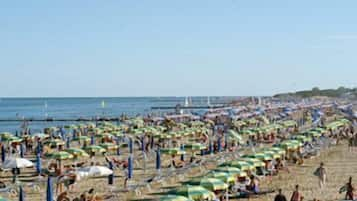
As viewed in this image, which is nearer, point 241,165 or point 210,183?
point 210,183

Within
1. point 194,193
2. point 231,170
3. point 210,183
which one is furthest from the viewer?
point 231,170

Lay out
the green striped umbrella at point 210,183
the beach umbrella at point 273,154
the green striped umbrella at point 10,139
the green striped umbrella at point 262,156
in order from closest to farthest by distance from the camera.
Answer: the green striped umbrella at point 210,183
the green striped umbrella at point 262,156
the beach umbrella at point 273,154
the green striped umbrella at point 10,139

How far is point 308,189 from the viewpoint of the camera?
66.0 feet

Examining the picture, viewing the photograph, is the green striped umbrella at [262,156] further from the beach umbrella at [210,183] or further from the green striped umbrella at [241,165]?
the beach umbrella at [210,183]

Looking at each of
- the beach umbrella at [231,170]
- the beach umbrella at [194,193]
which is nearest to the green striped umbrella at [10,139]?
the beach umbrella at [231,170]

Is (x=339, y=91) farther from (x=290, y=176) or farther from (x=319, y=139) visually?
(x=290, y=176)

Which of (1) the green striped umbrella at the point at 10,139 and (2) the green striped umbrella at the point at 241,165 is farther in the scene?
(1) the green striped umbrella at the point at 10,139

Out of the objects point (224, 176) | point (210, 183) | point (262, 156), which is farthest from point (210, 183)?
point (262, 156)

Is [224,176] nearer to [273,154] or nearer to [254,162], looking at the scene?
[254,162]

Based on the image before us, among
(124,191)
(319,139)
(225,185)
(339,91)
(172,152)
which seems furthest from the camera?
(339,91)

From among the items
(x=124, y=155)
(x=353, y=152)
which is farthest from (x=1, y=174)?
(x=353, y=152)

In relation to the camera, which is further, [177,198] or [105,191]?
[105,191]

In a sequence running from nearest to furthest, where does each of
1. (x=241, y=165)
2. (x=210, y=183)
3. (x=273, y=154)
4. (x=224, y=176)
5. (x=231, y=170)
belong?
(x=210, y=183), (x=224, y=176), (x=231, y=170), (x=241, y=165), (x=273, y=154)

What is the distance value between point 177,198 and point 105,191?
735 cm
